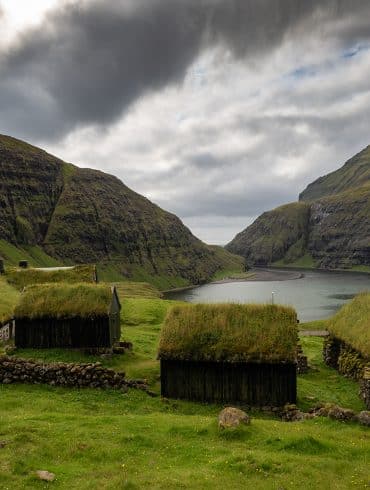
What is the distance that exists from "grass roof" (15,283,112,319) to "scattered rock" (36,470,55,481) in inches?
874

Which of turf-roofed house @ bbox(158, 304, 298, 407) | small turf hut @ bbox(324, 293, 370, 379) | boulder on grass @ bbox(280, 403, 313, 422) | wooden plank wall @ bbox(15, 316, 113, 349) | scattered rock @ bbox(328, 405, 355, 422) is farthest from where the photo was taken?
wooden plank wall @ bbox(15, 316, 113, 349)

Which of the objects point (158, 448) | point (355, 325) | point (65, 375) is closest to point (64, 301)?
point (65, 375)

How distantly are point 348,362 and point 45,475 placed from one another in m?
27.3

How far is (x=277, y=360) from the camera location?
91.1ft

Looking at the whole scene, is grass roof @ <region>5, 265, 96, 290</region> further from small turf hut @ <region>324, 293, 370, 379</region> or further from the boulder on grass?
the boulder on grass

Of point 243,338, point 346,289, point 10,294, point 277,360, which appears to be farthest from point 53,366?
point 346,289

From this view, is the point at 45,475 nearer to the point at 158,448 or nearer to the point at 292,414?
the point at 158,448

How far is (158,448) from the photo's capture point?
18844 mm

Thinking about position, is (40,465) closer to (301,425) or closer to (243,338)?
(301,425)

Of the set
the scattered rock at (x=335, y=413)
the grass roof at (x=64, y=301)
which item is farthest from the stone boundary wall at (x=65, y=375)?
the scattered rock at (x=335, y=413)

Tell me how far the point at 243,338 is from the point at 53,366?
13217 millimetres

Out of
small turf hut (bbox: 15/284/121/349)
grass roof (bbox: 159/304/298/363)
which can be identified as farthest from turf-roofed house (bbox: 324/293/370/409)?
small turf hut (bbox: 15/284/121/349)

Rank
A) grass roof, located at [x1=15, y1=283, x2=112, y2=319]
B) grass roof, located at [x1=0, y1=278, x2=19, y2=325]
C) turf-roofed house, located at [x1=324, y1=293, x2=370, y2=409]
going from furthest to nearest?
grass roof, located at [x1=0, y1=278, x2=19, y2=325] < grass roof, located at [x1=15, y1=283, x2=112, y2=319] < turf-roofed house, located at [x1=324, y1=293, x2=370, y2=409]

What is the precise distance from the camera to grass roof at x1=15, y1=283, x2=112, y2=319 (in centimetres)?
3812
